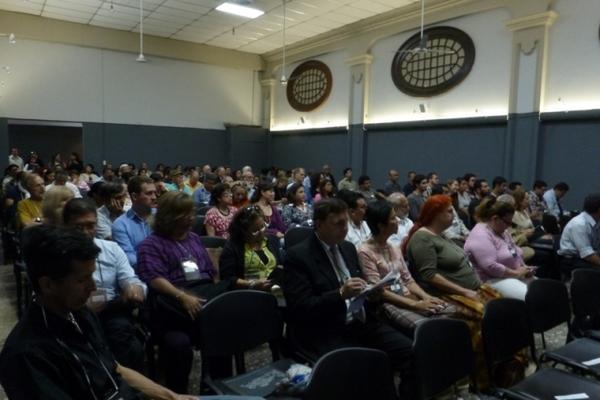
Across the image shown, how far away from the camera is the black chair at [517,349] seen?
6.85 ft

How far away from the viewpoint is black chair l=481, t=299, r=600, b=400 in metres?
2.09

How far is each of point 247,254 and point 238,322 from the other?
2.58 ft

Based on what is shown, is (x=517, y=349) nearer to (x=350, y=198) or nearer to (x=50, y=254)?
(x=350, y=198)

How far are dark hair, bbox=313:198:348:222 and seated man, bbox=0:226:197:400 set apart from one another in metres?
1.29

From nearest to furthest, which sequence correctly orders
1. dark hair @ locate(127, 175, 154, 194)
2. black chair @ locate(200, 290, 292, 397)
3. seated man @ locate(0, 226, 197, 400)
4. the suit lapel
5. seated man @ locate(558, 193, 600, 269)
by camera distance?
seated man @ locate(0, 226, 197, 400)
black chair @ locate(200, 290, 292, 397)
the suit lapel
dark hair @ locate(127, 175, 154, 194)
seated man @ locate(558, 193, 600, 269)

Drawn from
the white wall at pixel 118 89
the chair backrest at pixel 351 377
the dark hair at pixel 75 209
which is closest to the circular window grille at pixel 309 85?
the white wall at pixel 118 89

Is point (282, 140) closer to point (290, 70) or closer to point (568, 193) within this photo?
point (290, 70)

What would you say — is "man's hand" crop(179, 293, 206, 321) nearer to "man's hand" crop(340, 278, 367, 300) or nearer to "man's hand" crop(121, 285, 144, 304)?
"man's hand" crop(121, 285, 144, 304)

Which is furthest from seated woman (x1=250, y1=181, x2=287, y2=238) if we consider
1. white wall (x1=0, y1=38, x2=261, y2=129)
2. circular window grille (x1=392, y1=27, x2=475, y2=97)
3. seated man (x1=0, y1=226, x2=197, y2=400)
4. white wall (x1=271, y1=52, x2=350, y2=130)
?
white wall (x1=0, y1=38, x2=261, y2=129)

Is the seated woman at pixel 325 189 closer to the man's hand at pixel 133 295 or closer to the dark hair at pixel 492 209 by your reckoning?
the dark hair at pixel 492 209

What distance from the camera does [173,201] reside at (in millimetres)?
2471

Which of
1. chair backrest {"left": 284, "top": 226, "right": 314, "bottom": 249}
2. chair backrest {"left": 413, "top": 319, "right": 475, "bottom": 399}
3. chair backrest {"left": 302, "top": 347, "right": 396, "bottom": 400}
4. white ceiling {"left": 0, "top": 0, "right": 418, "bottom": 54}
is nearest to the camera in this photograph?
chair backrest {"left": 302, "top": 347, "right": 396, "bottom": 400}

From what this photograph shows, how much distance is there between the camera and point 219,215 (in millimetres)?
4262

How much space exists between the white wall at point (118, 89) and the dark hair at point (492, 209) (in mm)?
10372
